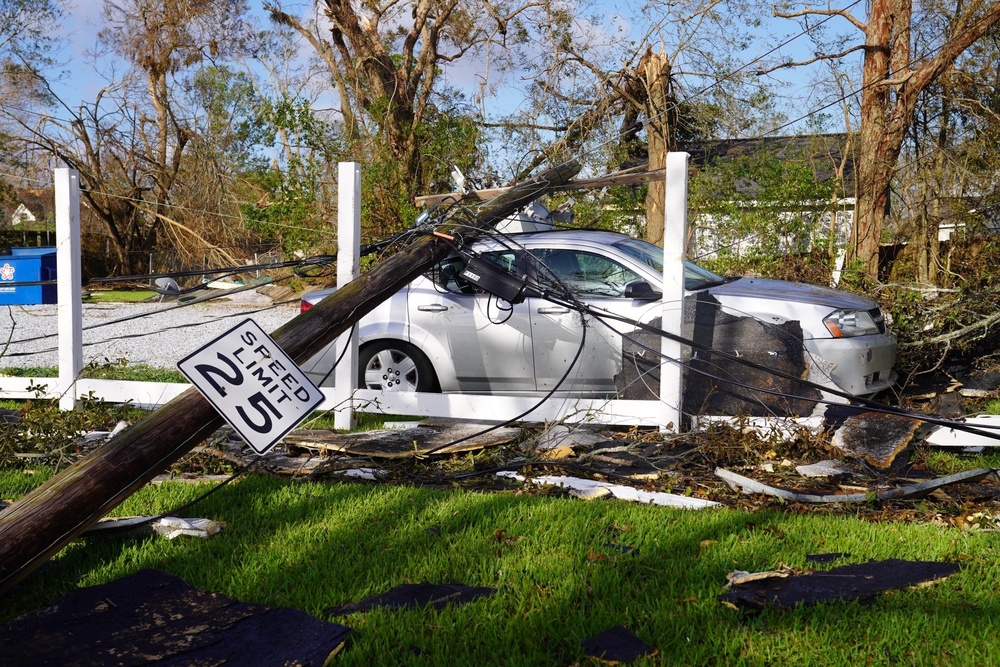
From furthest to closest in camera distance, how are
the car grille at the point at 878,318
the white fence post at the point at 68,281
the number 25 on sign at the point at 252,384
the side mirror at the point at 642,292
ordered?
1. the car grille at the point at 878,318
2. the white fence post at the point at 68,281
3. the side mirror at the point at 642,292
4. the number 25 on sign at the point at 252,384

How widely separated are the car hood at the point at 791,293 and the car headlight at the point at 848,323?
61 millimetres

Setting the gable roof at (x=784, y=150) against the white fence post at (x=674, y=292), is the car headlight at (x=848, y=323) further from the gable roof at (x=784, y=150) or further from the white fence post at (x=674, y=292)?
the gable roof at (x=784, y=150)

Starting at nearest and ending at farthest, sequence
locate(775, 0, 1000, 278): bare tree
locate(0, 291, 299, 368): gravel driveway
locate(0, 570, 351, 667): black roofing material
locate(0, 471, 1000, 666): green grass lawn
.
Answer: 1. locate(0, 570, 351, 667): black roofing material
2. locate(0, 471, 1000, 666): green grass lawn
3. locate(0, 291, 299, 368): gravel driveway
4. locate(775, 0, 1000, 278): bare tree

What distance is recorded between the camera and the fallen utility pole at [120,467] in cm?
354

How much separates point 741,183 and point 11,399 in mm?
13670

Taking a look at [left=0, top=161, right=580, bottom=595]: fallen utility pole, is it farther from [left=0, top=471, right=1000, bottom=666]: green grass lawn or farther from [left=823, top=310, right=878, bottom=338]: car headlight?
[left=823, top=310, right=878, bottom=338]: car headlight

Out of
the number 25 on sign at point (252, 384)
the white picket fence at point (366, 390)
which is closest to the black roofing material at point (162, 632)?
the number 25 on sign at point (252, 384)

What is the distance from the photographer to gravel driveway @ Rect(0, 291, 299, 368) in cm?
1237

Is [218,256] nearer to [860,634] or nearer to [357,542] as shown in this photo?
[357,542]

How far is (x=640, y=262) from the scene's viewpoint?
7641 mm

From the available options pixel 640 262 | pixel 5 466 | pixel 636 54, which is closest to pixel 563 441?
pixel 640 262

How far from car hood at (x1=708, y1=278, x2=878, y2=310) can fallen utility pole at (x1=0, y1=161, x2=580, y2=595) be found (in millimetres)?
3454

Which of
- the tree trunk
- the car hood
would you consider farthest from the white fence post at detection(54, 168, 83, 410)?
the tree trunk

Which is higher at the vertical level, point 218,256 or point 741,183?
point 741,183
